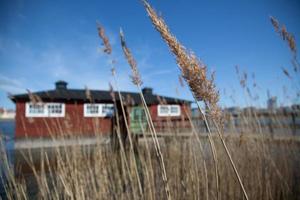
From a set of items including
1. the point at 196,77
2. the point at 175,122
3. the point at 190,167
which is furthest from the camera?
the point at 175,122

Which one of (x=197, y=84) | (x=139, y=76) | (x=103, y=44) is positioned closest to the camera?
(x=197, y=84)

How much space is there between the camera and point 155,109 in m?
22.1

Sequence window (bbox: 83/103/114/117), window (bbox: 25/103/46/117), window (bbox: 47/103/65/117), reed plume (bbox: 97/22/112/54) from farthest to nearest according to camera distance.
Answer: window (bbox: 83/103/114/117), window (bbox: 47/103/65/117), window (bbox: 25/103/46/117), reed plume (bbox: 97/22/112/54)

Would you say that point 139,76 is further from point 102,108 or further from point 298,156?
point 102,108

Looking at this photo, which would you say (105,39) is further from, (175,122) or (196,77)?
(175,122)

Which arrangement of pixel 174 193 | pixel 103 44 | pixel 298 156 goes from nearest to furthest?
1. pixel 103 44
2. pixel 174 193
3. pixel 298 156

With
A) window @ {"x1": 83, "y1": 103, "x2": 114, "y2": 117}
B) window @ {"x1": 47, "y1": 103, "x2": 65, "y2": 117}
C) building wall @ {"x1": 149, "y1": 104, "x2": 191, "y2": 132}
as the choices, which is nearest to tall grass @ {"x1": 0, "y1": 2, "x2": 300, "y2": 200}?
building wall @ {"x1": 149, "y1": 104, "x2": 191, "y2": 132}

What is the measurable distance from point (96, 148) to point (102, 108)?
15.7 meters

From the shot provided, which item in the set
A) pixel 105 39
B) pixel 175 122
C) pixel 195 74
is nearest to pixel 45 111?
pixel 175 122

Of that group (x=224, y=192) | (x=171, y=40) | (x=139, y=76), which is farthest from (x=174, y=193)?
(x=171, y=40)

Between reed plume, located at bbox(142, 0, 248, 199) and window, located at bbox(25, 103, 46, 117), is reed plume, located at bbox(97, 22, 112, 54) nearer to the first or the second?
reed plume, located at bbox(142, 0, 248, 199)

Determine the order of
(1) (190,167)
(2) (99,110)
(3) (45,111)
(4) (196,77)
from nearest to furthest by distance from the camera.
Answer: (4) (196,77), (1) (190,167), (3) (45,111), (2) (99,110)

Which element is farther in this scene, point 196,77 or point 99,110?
point 99,110

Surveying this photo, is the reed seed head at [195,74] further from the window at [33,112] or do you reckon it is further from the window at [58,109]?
the window at [58,109]
